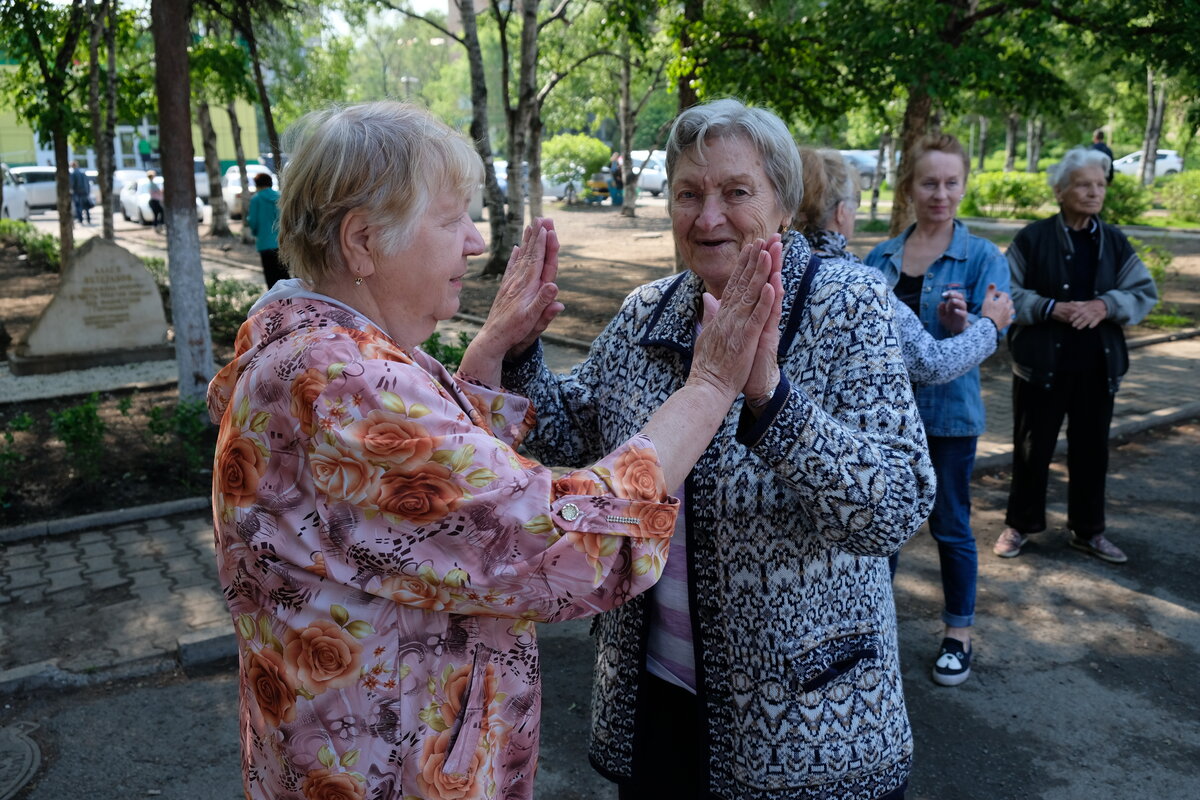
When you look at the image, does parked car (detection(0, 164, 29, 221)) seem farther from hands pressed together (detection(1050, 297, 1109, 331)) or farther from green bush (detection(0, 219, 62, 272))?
hands pressed together (detection(1050, 297, 1109, 331))

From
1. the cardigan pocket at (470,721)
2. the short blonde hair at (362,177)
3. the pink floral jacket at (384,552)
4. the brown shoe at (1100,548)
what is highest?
the short blonde hair at (362,177)

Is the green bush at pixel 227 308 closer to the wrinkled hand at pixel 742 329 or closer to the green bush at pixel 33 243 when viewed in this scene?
the green bush at pixel 33 243

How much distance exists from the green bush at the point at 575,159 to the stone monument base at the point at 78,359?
86.0ft

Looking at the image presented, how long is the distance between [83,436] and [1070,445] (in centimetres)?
584

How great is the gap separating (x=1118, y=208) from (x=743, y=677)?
24.1 m

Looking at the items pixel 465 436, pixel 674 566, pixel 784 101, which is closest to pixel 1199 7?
pixel 784 101

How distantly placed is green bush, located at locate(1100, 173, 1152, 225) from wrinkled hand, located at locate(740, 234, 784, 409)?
913 inches

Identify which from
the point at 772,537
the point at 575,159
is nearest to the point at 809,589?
the point at 772,537

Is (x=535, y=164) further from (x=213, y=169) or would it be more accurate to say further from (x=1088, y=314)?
(x=1088, y=314)

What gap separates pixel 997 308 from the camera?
3.91 metres

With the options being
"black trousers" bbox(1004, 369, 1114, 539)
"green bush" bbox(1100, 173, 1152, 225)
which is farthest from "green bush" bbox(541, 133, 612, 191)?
"black trousers" bbox(1004, 369, 1114, 539)

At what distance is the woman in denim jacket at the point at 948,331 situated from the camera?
4125mm

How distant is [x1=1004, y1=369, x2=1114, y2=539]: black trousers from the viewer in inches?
209

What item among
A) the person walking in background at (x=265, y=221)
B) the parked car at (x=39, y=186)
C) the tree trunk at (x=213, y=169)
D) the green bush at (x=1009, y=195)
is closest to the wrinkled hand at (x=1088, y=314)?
the person walking in background at (x=265, y=221)
